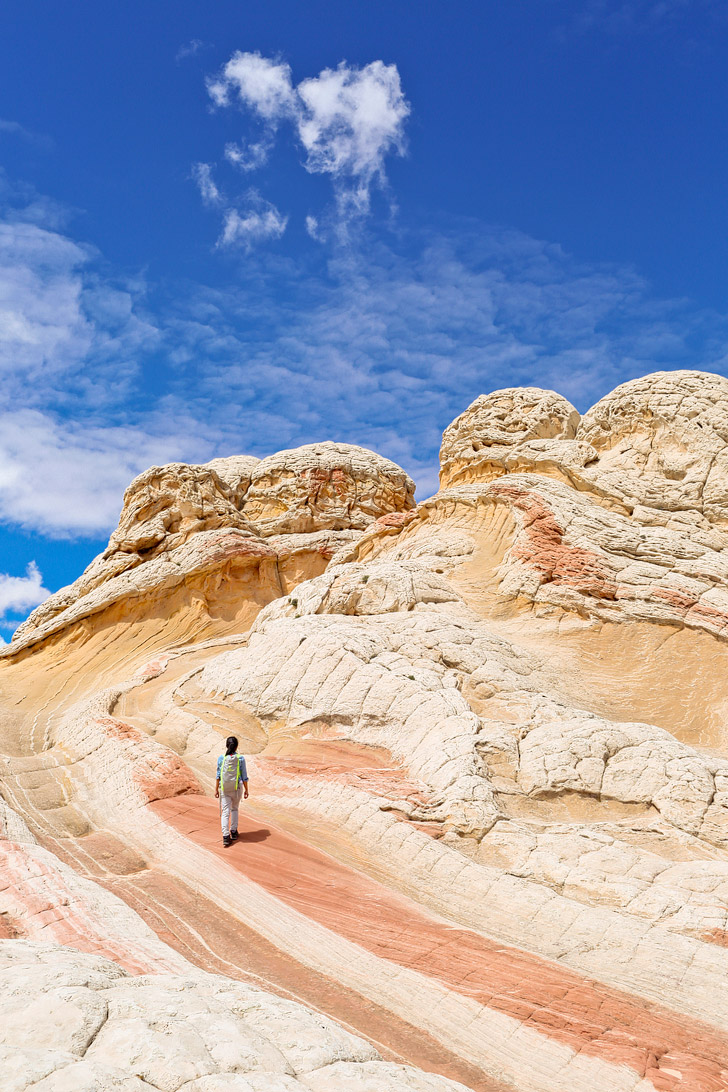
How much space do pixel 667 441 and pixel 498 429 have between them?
25.8ft

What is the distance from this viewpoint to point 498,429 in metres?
33.2

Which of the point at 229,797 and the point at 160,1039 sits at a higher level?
the point at 229,797

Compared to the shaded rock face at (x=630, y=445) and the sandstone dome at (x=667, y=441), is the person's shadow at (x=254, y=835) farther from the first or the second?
the sandstone dome at (x=667, y=441)

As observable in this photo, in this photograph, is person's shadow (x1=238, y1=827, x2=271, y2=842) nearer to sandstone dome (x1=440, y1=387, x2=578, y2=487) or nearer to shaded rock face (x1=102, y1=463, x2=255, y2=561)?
shaded rock face (x1=102, y1=463, x2=255, y2=561)

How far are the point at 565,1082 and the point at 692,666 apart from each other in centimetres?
1571

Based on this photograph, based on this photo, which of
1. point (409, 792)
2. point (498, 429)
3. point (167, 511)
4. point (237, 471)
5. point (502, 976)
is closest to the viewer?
point (502, 976)

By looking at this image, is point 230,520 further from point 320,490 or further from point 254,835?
point 254,835

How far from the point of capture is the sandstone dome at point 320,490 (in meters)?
39.1

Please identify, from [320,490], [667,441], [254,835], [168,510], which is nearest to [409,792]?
[254,835]

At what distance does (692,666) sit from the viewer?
20.3m

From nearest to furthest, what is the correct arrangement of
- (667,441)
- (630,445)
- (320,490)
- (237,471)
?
(667,441) → (630,445) → (320,490) → (237,471)

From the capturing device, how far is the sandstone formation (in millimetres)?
6262

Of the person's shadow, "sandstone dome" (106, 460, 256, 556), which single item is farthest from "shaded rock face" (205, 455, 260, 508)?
the person's shadow

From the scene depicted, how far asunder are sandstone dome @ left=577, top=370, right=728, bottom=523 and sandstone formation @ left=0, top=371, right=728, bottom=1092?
11cm
